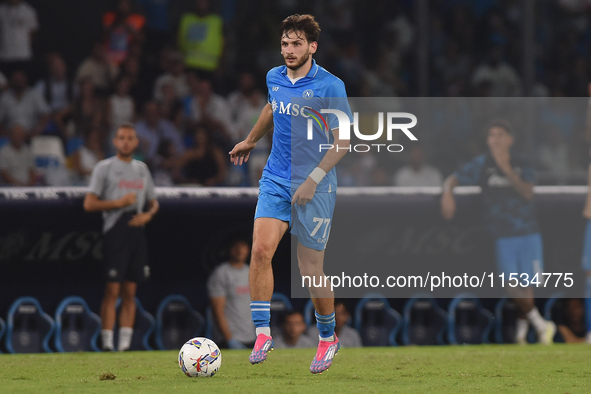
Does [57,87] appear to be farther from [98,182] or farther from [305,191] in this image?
[305,191]

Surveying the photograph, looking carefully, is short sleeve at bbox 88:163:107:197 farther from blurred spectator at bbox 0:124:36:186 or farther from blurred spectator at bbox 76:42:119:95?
blurred spectator at bbox 76:42:119:95

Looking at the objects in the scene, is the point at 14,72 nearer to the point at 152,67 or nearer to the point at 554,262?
the point at 152,67

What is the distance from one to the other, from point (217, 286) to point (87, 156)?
2.80 meters

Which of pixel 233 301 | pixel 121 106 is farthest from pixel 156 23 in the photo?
pixel 233 301

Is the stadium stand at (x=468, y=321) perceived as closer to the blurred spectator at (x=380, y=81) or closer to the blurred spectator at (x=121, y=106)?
the blurred spectator at (x=380, y=81)

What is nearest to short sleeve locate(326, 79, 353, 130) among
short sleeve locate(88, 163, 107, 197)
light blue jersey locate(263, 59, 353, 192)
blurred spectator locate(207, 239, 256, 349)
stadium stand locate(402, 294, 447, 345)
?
light blue jersey locate(263, 59, 353, 192)

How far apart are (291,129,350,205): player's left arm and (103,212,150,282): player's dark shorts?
3.08 m

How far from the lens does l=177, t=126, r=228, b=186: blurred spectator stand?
1068cm

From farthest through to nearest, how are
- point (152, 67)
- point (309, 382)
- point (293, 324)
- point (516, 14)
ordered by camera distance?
1. point (516, 14)
2. point (152, 67)
3. point (293, 324)
4. point (309, 382)

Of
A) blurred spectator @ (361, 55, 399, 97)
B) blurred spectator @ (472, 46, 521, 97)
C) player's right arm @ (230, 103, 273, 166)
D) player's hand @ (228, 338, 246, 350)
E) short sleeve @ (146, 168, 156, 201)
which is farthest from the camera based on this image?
blurred spectator @ (472, 46, 521, 97)

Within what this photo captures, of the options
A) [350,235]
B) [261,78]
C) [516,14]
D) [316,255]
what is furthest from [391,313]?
[516,14]

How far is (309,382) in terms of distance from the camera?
569cm

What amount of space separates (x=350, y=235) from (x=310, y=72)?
3.30m

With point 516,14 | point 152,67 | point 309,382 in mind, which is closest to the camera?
point 309,382
